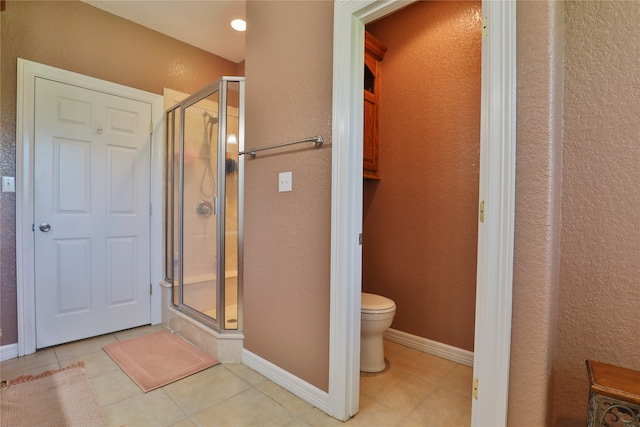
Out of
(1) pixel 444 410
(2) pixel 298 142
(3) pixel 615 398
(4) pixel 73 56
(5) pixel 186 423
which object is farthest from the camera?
(4) pixel 73 56

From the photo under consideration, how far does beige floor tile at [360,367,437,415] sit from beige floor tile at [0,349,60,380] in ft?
6.67

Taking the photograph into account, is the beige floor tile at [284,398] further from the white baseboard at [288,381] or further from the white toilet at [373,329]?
the white toilet at [373,329]

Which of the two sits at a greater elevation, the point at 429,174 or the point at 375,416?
the point at 429,174

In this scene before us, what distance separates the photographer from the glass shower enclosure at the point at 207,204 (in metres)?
2.18

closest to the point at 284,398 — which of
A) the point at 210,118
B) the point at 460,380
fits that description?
the point at 460,380

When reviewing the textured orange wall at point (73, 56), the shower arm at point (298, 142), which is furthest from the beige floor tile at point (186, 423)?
the textured orange wall at point (73, 56)

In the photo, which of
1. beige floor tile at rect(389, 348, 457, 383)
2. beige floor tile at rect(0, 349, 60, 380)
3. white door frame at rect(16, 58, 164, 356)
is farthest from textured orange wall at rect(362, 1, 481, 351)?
white door frame at rect(16, 58, 164, 356)

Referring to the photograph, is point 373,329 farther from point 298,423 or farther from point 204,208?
point 204,208

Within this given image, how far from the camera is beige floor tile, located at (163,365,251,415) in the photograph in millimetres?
1658

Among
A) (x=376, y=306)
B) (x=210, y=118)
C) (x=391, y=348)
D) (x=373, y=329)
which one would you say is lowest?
(x=391, y=348)

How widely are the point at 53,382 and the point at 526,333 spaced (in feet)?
8.13

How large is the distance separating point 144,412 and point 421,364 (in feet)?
5.54

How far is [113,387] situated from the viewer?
178 centimetres

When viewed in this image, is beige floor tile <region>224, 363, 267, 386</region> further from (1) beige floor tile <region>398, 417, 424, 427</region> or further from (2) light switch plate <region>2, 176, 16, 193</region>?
(2) light switch plate <region>2, 176, 16, 193</region>
